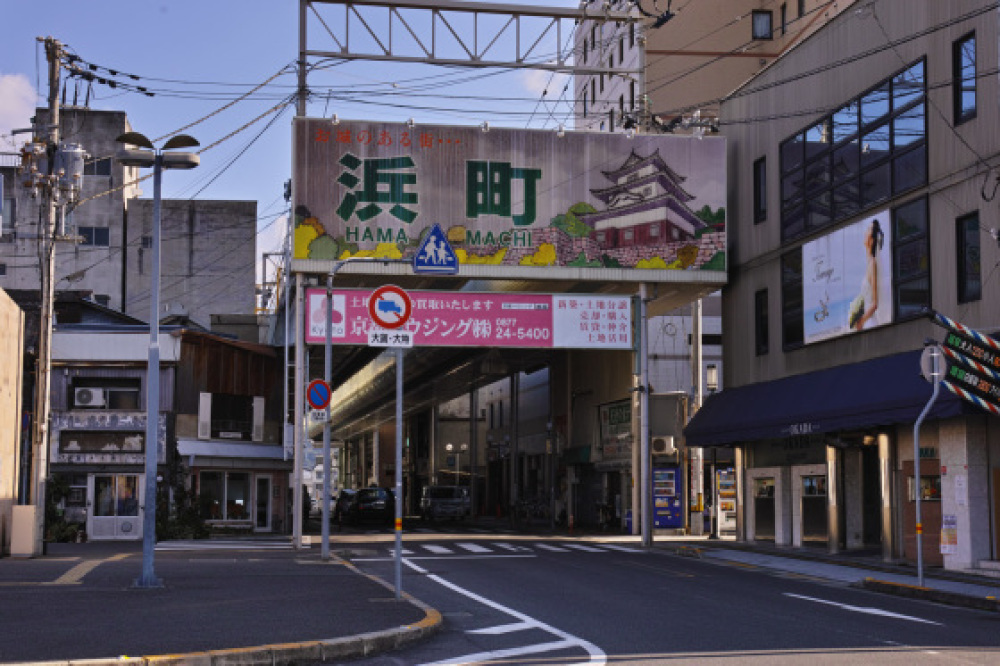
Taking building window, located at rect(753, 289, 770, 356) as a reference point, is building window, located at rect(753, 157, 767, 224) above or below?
above

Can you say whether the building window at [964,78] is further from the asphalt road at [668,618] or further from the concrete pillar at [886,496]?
the asphalt road at [668,618]

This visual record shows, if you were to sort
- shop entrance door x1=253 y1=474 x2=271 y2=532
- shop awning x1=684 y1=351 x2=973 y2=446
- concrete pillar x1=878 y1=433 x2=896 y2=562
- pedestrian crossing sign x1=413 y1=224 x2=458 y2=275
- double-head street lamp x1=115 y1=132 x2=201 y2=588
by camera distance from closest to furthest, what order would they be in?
1. pedestrian crossing sign x1=413 y1=224 x2=458 y2=275
2. double-head street lamp x1=115 y1=132 x2=201 y2=588
3. shop awning x1=684 y1=351 x2=973 y2=446
4. concrete pillar x1=878 y1=433 x2=896 y2=562
5. shop entrance door x1=253 y1=474 x2=271 y2=532

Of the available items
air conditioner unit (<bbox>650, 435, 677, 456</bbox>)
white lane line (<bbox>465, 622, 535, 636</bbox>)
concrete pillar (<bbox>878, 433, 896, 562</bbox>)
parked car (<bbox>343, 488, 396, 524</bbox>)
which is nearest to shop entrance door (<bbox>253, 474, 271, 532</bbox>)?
parked car (<bbox>343, 488, 396, 524</bbox>)

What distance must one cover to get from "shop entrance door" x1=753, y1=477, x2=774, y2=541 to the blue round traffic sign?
13.6 m

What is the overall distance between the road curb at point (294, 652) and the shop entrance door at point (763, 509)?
74.2 feet

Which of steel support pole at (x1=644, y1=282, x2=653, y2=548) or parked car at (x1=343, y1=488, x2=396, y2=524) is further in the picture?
parked car at (x1=343, y1=488, x2=396, y2=524)

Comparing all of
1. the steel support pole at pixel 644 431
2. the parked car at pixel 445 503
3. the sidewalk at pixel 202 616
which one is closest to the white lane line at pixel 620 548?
the steel support pole at pixel 644 431

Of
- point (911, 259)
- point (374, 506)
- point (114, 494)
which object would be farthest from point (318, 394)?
point (374, 506)

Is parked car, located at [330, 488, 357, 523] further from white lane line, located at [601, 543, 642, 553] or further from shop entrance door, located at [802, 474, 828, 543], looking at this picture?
shop entrance door, located at [802, 474, 828, 543]

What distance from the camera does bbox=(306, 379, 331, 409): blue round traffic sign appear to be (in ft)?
85.9

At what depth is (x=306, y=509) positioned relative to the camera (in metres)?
55.3

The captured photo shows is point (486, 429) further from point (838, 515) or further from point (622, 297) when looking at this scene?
point (838, 515)

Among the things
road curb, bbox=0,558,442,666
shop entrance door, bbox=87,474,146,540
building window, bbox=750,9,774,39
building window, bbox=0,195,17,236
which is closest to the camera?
road curb, bbox=0,558,442,666

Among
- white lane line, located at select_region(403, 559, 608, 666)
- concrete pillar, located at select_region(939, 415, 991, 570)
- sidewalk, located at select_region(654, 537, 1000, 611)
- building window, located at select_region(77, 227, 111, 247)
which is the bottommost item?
sidewalk, located at select_region(654, 537, 1000, 611)
